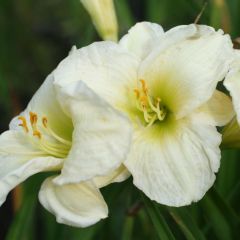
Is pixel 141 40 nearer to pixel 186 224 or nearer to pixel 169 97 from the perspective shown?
pixel 169 97

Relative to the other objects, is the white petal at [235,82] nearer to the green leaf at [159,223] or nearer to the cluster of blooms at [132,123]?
the cluster of blooms at [132,123]

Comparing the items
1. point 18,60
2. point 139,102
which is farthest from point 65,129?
point 18,60

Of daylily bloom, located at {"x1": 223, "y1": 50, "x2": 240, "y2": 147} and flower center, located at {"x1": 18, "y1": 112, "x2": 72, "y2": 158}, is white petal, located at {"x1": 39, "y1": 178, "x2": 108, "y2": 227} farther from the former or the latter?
daylily bloom, located at {"x1": 223, "y1": 50, "x2": 240, "y2": 147}

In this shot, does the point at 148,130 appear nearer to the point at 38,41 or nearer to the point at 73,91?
the point at 73,91

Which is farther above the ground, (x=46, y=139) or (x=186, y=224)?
(x=46, y=139)

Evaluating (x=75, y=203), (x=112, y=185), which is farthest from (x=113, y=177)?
(x=112, y=185)

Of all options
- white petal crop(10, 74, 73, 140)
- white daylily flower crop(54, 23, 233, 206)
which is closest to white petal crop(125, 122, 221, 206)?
white daylily flower crop(54, 23, 233, 206)

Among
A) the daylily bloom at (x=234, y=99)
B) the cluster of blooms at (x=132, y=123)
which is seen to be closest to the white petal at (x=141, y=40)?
the cluster of blooms at (x=132, y=123)
